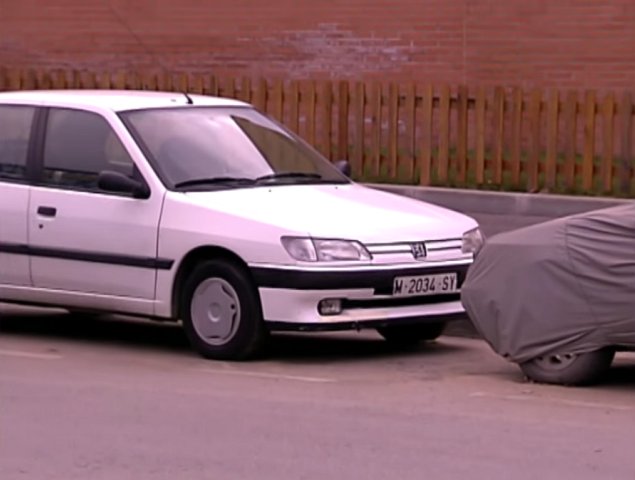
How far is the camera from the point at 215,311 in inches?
407

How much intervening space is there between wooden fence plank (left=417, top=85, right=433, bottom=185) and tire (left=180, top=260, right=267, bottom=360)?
24.5ft

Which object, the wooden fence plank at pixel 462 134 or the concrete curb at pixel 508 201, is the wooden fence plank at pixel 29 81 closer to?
the concrete curb at pixel 508 201

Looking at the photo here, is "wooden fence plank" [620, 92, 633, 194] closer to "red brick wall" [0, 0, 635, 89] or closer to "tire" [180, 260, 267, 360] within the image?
"red brick wall" [0, 0, 635, 89]

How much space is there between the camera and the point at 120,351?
36.1 ft

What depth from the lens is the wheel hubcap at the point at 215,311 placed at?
10.3 metres

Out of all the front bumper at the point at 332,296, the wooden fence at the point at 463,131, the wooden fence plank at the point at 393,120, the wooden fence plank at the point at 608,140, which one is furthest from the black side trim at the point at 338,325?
the wooden fence plank at the point at 393,120

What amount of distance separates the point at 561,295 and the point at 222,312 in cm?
219

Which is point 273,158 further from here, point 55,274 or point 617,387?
point 617,387

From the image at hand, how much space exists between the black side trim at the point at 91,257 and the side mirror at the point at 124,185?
411mm

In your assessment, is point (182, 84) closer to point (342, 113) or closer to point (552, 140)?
point (342, 113)

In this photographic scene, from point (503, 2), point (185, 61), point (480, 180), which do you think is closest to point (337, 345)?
point (480, 180)

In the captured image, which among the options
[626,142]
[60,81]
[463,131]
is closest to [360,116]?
[463,131]

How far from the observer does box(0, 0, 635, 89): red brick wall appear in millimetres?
19688

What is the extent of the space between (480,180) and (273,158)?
21.4ft
